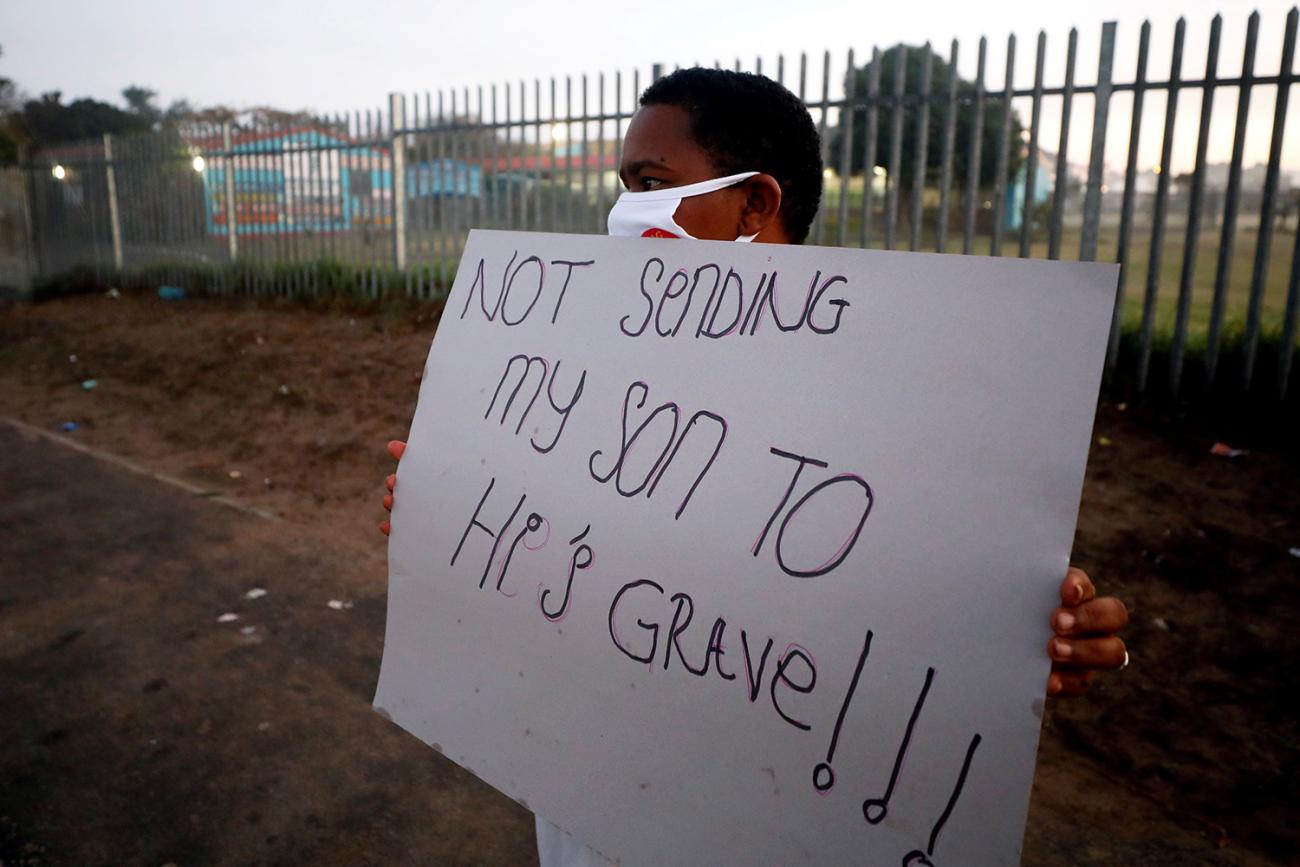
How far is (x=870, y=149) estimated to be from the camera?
6027 mm

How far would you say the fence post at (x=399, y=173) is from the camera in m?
9.32

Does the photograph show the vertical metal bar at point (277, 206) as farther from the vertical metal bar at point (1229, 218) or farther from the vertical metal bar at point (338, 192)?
the vertical metal bar at point (1229, 218)

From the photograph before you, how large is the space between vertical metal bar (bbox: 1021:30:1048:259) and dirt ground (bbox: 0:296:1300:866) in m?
1.21

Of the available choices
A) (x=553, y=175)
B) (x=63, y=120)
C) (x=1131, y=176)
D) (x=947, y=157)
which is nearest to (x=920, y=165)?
(x=947, y=157)

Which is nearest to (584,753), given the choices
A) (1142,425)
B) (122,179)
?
(1142,425)

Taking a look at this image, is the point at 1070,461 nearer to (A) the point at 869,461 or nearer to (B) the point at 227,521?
(A) the point at 869,461

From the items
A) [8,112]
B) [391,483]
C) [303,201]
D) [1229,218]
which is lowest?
[391,483]

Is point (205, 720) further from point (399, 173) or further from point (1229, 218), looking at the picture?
point (399, 173)

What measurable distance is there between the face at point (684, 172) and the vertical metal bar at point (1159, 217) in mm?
4339

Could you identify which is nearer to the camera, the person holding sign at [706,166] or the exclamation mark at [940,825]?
the exclamation mark at [940,825]

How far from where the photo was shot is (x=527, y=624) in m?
1.31

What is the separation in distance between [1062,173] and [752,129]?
14.6 feet

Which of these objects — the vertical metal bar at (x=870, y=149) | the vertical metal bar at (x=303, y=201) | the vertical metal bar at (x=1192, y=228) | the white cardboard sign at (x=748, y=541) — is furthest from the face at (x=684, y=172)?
the vertical metal bar at (x=303, y=201)

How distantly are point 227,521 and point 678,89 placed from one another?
4079mm
